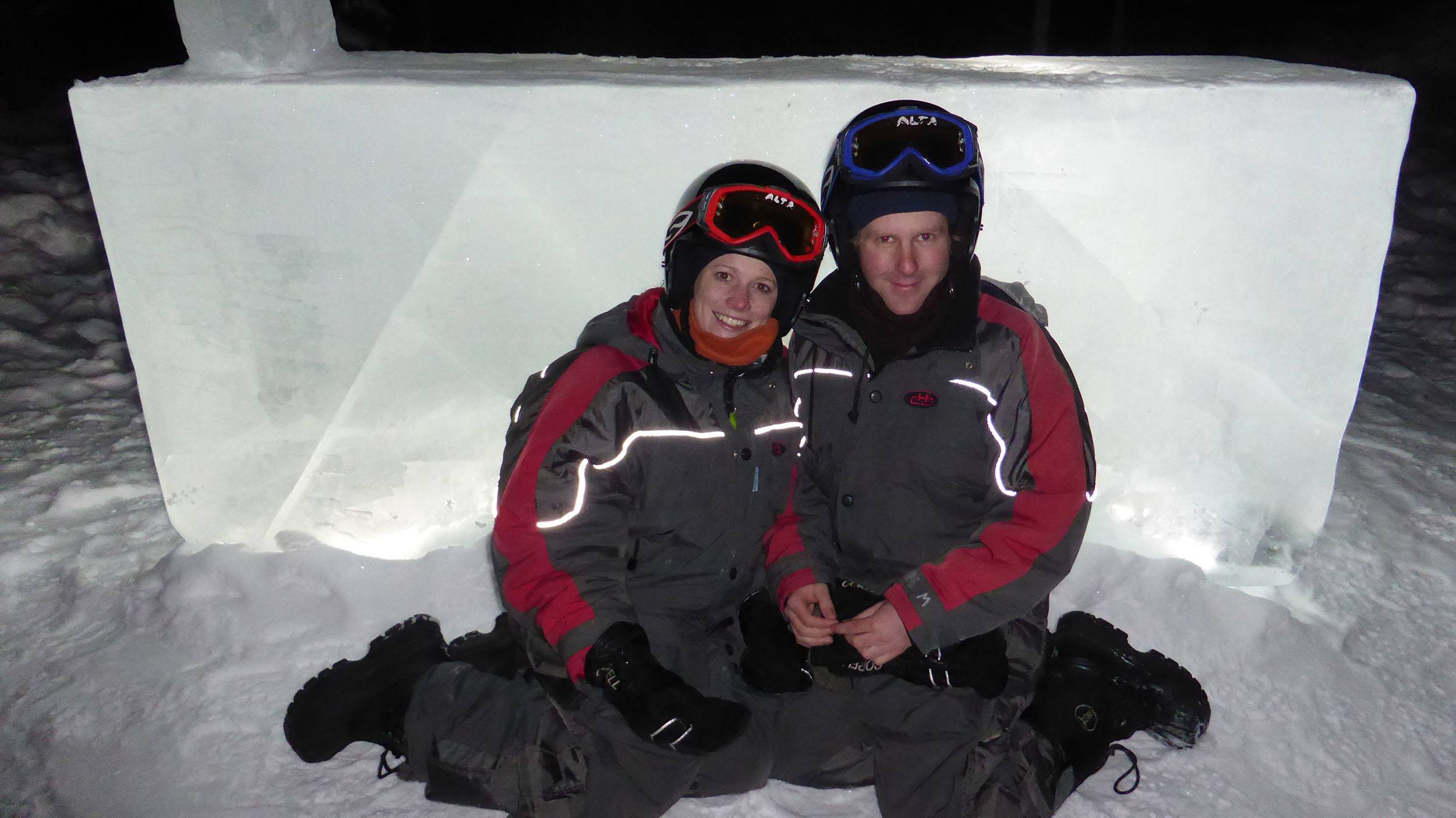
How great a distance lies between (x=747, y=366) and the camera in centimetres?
219

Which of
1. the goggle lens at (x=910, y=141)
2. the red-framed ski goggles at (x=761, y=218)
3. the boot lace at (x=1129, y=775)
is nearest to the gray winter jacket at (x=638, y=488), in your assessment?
the red-framed ski goggles at (x=761, y=218)

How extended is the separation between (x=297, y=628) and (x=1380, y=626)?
122 inches

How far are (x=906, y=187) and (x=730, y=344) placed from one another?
52 cm

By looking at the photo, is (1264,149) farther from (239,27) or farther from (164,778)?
(164,778)

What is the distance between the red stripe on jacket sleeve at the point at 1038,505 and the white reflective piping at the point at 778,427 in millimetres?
441

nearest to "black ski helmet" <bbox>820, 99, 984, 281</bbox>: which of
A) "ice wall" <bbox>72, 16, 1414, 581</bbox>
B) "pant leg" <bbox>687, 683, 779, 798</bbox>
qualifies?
"ice wall" <bbox>72, 16, 1414, 581</bbox>

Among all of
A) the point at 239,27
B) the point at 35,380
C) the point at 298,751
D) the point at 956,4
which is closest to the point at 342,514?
the point at 298,751

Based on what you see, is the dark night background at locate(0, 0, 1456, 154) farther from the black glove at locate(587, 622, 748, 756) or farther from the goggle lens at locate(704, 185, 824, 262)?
the black glove at locate(587, 622, 748, 756)

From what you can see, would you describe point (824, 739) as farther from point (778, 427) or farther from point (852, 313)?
point (852, 313)

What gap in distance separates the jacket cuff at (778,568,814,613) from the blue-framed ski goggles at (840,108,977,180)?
0.92 m

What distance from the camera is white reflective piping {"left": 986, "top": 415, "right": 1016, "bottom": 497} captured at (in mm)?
2230

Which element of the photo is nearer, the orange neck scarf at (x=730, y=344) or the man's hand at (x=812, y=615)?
the orange neck scarf at (x=730, y=344)

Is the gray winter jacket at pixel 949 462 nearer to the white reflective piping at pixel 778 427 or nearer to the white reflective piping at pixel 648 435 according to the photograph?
the white reflective piping at pixel 778 427

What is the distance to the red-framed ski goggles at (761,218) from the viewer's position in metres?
2.09
